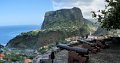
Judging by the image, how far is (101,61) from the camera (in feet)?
80.1

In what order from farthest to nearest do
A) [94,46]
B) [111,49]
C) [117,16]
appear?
[117,16], [111,49], [94,46]

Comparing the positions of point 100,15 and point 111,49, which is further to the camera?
point 100,15

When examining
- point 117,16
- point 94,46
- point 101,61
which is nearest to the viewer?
point 101,61

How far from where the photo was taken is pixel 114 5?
117 feet

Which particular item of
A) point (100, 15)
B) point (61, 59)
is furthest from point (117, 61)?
point (100, 15)

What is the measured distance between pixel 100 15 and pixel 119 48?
6.46 metres

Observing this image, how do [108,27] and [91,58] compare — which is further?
[108,27]

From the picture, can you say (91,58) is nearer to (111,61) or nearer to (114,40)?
(111,61)

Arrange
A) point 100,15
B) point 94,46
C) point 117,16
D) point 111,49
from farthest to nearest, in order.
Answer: point 100,15 → point 117,16 → point 111,49 → point 94,46

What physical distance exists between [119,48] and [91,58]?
299 inches

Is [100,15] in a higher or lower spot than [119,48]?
higher

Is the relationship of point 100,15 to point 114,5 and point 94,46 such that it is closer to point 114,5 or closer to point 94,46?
A: point 114,5

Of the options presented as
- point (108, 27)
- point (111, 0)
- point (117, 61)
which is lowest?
point (117, 61)

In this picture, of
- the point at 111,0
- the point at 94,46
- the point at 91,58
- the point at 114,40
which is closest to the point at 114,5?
the point at 111,0
